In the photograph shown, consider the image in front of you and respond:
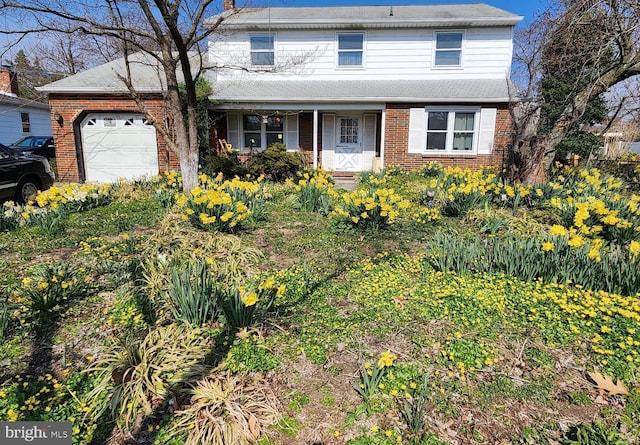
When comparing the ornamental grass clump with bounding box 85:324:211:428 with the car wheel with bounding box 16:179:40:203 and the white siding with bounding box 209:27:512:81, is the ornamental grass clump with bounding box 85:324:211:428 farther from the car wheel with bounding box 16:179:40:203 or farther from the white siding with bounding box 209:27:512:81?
the white siding with bounding box 209:27:512:81

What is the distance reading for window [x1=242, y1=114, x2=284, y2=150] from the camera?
14470 mm

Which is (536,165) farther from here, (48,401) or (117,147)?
(117,147)

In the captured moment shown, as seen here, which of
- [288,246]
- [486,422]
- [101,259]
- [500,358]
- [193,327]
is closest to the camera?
[486,422]

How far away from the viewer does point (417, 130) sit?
43.1ft

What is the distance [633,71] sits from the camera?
9.56 meters

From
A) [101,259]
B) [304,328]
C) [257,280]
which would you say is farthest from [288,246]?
[101,259]

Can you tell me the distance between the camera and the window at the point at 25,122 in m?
21.0

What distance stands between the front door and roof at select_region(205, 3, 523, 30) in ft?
11.7

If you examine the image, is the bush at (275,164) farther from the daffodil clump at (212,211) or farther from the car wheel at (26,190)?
the daffodil clump at (212,211)

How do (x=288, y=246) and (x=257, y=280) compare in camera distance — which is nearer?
(x=257, y=280)

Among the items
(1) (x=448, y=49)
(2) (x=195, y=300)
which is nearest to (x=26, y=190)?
(2) (x=195, y=300)

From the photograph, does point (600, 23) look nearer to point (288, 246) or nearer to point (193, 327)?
point (288, 246)

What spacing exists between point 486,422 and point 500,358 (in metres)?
0.63

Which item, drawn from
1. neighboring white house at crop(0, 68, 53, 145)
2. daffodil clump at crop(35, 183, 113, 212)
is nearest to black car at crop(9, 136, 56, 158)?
neighboring white house at crop(0, 68, 53, 145)
